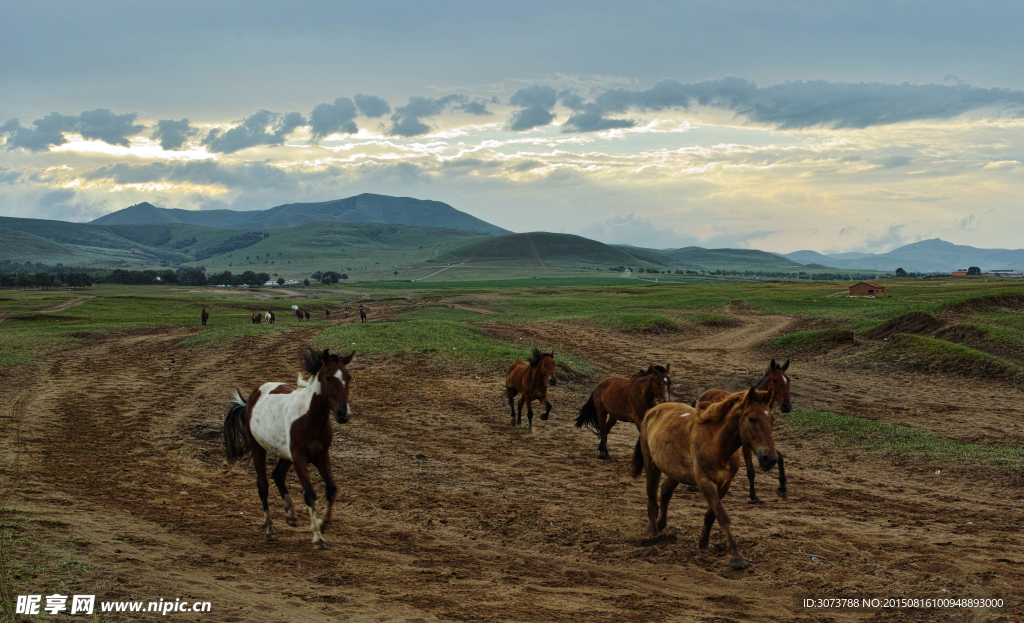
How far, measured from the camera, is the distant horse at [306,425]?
874cm

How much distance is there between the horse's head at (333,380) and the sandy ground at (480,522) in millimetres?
1963

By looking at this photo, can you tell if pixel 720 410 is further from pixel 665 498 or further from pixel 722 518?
pixel 665 498

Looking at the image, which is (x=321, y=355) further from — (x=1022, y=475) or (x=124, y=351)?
(x=124, y=351)

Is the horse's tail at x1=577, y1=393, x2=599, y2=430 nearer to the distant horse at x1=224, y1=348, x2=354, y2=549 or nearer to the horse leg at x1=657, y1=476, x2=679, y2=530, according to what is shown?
the horse leg at x1=657, y1=476, x2=679, y2=530

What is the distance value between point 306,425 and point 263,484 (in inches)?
60.5

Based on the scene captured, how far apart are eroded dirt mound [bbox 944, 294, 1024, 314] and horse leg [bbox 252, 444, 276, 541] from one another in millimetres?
41797

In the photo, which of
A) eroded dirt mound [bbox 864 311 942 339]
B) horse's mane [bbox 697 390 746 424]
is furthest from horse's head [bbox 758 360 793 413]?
eroded dirt mound [bbox 864 311 942 339]

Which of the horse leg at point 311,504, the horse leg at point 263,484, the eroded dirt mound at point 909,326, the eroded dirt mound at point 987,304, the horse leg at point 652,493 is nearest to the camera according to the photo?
the horse leg at point 311,504

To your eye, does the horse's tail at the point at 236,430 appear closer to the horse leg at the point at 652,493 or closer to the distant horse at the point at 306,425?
the distant horse at the point at 306,425

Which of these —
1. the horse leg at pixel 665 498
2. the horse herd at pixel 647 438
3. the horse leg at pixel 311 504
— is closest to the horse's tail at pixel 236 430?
the horse herd at pixel 647 438

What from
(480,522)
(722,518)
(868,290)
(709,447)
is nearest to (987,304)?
(868,290)

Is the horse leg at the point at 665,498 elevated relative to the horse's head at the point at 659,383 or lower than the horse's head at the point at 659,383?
lower

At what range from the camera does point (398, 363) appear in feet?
89.6

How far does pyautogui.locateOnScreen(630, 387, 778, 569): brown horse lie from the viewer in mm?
7871
